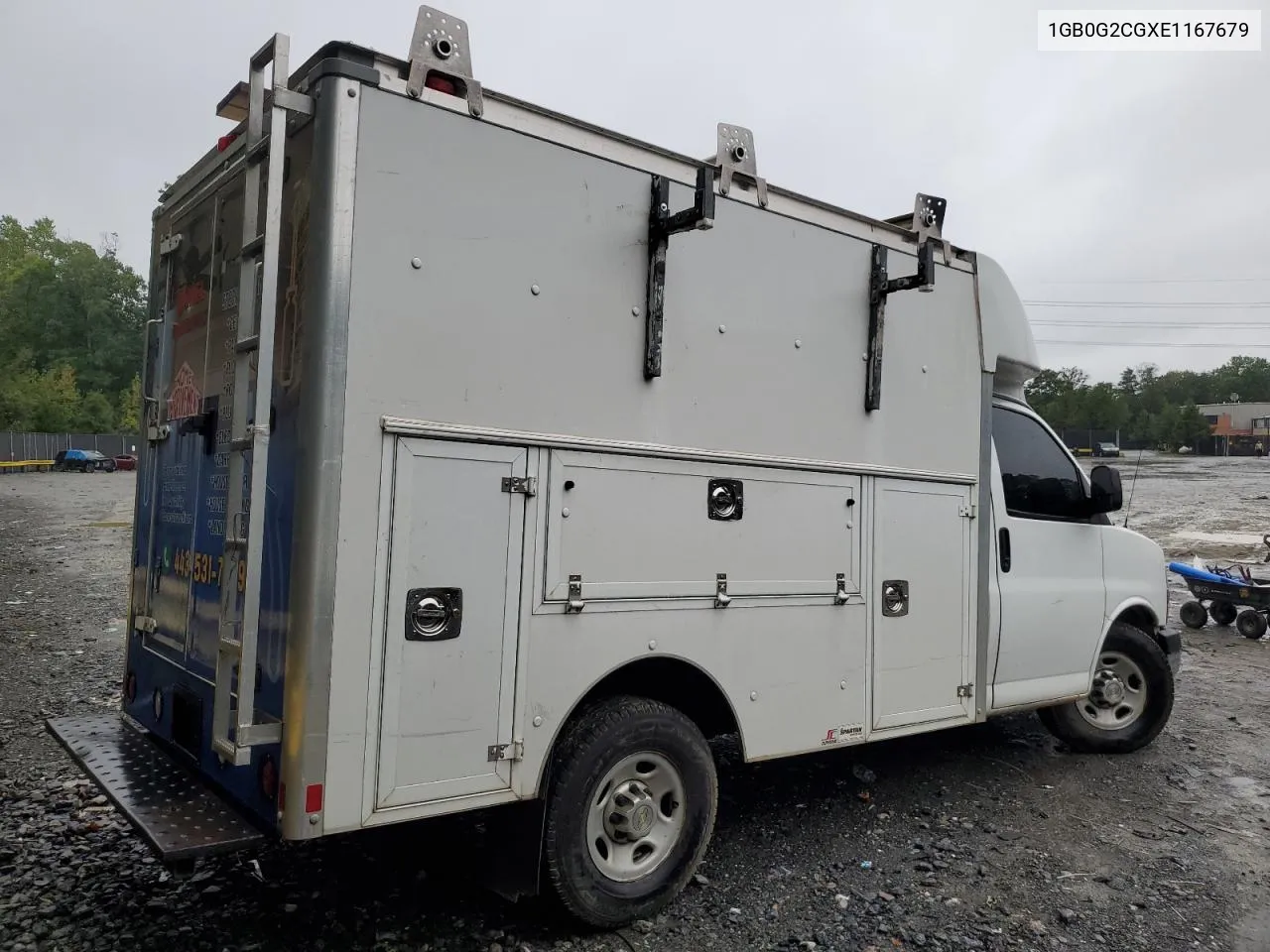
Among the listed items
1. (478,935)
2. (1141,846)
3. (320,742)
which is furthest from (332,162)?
(1141,846)

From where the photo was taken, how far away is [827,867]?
163 inches

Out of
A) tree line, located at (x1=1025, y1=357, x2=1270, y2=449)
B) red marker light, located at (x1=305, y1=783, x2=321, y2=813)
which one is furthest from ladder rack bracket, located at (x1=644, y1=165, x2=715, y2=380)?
tree line, located at (x1=1025, y1=357, x2=1270, y2=449)

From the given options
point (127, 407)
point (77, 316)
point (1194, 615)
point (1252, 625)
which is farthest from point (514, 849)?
point (77, 316)

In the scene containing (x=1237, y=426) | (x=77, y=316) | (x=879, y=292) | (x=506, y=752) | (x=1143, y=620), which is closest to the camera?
(x=506, y=752)

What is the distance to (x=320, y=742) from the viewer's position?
2.76m

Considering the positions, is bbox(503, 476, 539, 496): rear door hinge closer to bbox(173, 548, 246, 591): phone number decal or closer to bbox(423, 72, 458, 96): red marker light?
bbox(173, 548, 246, 591): phone number decal

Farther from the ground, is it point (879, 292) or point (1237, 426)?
point (1237, 426)

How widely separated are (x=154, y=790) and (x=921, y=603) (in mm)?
3430

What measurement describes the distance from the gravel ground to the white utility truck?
1.72 ft

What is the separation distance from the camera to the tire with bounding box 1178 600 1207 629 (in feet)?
37.0

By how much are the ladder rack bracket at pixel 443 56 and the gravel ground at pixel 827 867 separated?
9.11 feet

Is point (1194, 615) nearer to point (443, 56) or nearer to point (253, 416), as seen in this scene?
point (443, 56)

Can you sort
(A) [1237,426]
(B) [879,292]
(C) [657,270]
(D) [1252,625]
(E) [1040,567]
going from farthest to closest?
(A) [1237,426] < (D) [1252,625] < (E) [1040,567] < (B) [879,292] < (C) [657,270]

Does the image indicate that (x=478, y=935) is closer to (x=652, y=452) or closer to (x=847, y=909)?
(x=847, y=909)
